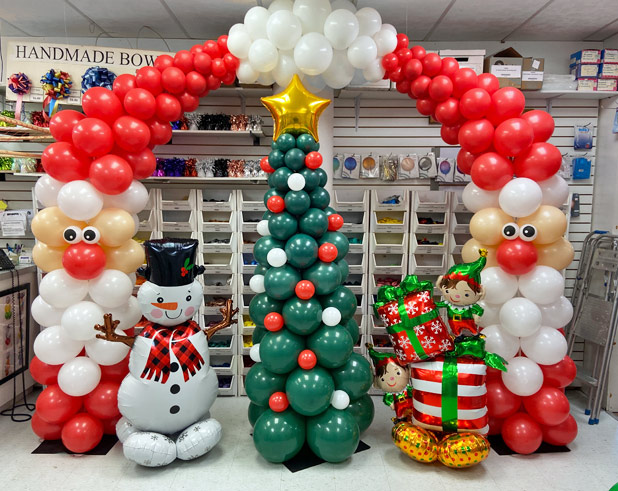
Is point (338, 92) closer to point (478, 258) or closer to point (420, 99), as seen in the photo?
point (420, 99)

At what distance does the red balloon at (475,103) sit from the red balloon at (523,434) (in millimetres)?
2170

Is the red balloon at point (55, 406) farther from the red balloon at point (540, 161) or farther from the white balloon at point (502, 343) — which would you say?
the red balloon at point (540, 161)

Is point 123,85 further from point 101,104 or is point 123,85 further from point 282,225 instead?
point 282,225

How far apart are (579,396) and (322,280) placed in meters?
3.07

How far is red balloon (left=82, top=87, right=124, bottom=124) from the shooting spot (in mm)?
3066

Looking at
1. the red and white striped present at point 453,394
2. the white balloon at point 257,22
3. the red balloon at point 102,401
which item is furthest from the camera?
the red balloon at point 102,401

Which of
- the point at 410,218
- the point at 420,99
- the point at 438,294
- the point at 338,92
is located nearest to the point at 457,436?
the point at 438,294

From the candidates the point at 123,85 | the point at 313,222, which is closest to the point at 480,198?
the point at 313,222

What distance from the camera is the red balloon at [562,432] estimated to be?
3285mm

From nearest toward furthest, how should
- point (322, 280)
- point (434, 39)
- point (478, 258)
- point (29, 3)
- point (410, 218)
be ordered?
point (322, 280) → point (478, 258) → point (29, 3) → point (410, 218) → point (434, 39)

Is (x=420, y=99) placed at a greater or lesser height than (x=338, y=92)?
lesser

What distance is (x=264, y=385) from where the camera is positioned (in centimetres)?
305

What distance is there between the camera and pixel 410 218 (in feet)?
13.6

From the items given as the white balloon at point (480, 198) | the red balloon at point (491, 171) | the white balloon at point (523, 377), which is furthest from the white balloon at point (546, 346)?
the red balloon at point (491, 171)
